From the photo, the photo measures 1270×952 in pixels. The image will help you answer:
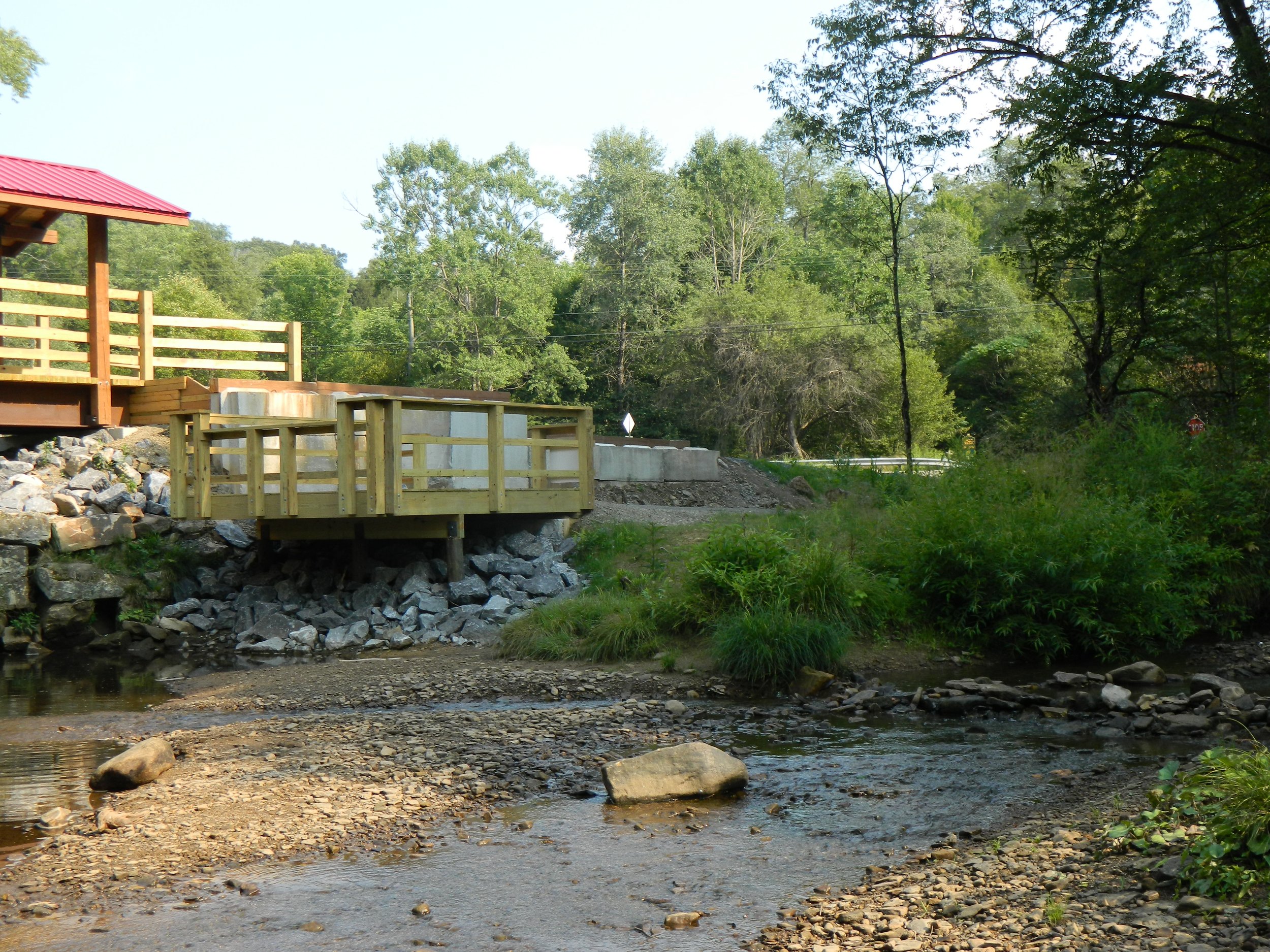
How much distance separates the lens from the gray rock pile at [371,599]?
44.8ft

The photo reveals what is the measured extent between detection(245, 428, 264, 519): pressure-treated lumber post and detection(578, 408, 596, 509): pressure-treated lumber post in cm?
425

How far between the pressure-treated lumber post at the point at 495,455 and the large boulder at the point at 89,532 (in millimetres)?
5805

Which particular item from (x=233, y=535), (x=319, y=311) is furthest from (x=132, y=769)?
(x=319, y=311)

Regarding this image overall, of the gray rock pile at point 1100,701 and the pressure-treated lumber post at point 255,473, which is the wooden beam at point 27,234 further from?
the gray rock pile at point 1100,701

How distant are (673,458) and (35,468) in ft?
34.9

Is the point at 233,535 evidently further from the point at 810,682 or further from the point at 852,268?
the point at 852,268

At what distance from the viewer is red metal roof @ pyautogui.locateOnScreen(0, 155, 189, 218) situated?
17.4 metres

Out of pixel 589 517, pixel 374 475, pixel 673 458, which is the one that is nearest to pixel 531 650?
pixel 374 475

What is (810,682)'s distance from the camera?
996 cm

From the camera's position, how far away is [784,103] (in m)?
23.7

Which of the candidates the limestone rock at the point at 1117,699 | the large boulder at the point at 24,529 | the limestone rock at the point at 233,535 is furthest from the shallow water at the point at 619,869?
the large boulder at the point at 24,529

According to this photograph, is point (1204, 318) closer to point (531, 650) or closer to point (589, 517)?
point (589, 517)

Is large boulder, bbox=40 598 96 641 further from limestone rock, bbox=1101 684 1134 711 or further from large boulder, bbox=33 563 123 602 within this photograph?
limestone rock, bbox=1101 684 1134 711

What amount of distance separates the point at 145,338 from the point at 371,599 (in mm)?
7240
